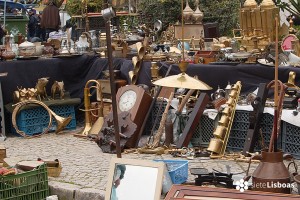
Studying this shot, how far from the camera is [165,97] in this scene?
9.55 metres

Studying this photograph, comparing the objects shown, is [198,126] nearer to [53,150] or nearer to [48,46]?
[53,150]

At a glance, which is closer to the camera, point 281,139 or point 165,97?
point 281,139

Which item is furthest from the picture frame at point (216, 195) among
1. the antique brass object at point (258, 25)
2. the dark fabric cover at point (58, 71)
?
the dark fabric cover at point (58, 71)

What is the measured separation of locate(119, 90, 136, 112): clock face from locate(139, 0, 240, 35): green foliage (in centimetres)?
914

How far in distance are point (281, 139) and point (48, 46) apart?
483 centimetres

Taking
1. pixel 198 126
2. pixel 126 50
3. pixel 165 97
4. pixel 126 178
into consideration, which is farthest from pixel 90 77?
pixel 126 178

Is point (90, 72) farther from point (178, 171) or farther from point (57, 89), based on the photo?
point (178, 171)

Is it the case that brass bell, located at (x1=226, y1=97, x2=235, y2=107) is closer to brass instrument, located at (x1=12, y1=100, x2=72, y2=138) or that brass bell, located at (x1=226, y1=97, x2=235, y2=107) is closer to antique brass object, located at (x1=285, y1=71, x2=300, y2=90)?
antique brass object, located at (x1=285, y1=71, x2=300, y2=90)

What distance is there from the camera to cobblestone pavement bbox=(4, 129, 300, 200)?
7203 millimetres

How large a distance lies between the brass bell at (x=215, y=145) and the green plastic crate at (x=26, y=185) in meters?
2.07

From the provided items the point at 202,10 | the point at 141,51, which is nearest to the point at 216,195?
the point at 141,51

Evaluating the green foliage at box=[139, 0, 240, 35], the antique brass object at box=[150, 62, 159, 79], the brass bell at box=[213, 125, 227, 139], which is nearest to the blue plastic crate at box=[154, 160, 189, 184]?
the brass bell at box=[213, 125, 227, 139]

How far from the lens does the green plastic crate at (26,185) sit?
676cm

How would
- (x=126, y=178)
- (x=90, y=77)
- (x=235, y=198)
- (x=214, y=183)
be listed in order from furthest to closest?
(x=90, y=77)
(x=214, y=183)
(x=126, y=178)
(x=235, y=198)
